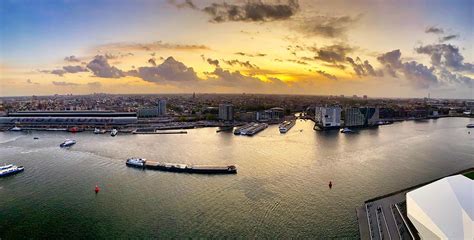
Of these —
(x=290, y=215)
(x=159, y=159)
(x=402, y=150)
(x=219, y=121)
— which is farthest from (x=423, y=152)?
(x=219, y=121)

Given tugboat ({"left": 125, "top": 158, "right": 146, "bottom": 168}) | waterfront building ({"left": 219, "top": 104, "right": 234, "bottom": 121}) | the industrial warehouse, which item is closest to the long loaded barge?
tugboat ({"left": 125, "top": 158, "right": 146, "bottom": 168})

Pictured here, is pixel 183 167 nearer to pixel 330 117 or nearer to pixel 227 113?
pixel 330 117

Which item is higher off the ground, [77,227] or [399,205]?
[399,205]

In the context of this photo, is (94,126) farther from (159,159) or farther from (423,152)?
(423,152)

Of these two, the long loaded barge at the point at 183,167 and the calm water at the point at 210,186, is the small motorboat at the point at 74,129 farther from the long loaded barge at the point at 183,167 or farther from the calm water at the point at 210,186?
the long loaded barge at the point at 183,167

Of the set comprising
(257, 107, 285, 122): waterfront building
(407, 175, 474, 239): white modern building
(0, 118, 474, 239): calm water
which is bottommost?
(0, 118, 474, 239): calm water

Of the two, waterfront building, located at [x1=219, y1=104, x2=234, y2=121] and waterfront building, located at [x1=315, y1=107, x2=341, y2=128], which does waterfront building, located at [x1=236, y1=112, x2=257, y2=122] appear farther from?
waterfront building, located at [x1=315, y1=107, x2=341, y2=128]
